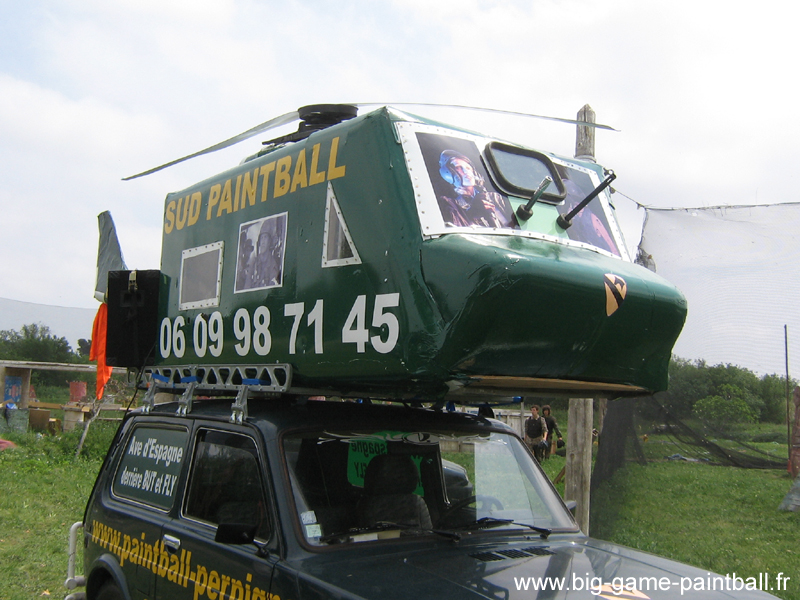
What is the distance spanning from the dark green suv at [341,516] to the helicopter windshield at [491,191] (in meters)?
1.09

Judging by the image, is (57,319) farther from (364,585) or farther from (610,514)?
(364,585)

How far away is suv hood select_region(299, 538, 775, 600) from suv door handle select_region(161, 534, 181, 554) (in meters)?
0.97

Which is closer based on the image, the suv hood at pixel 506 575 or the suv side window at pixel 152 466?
the suv hood at pixel 506 575

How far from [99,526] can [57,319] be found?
122 ft

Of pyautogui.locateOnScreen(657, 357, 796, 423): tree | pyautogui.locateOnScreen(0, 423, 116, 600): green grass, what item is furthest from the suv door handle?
pyautogui.locateOnScreen(657, 357, 796, 423): tree

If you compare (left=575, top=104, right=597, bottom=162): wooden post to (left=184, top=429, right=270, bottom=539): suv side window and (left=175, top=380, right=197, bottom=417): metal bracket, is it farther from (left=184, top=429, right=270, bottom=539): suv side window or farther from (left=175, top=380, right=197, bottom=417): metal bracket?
(left=184, top=429, right=270, bottom=539): suv side window

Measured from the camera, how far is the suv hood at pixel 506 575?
281cm

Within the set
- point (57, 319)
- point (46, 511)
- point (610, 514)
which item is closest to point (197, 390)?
Result: point (610, 514)

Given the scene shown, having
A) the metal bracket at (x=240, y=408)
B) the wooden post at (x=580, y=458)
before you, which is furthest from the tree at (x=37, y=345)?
the metal bracket at (x=240, y=408)

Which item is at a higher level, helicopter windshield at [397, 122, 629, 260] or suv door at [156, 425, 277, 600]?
helicopter windshield at [397, 122, 629, 260]

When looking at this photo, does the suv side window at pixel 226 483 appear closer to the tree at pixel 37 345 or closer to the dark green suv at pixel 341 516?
the dark green suv at pixel 341 516

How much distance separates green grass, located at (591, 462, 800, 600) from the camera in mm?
6793

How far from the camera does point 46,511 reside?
9.74 meters

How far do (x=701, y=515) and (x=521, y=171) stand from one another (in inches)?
184
